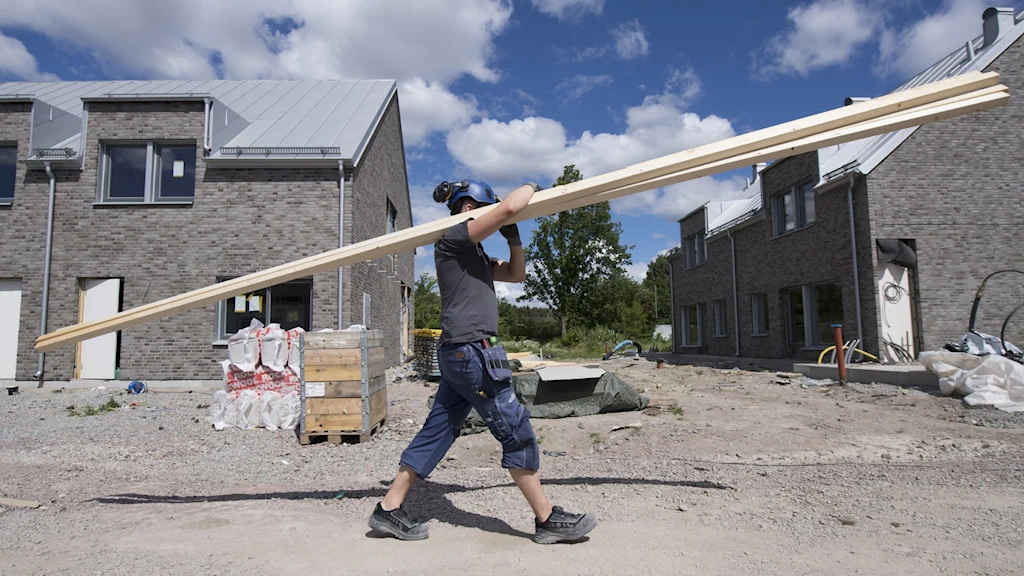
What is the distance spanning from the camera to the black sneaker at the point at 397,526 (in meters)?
3.10

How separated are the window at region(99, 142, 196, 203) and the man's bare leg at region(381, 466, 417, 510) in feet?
39.1

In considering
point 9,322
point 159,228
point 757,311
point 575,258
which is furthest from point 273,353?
point 575,258

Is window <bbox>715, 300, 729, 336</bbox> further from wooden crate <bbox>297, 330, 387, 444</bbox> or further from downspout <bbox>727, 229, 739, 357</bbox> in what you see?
wooden crate <bbox>297, 330, 387, 444</bbox>

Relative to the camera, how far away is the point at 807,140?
3523 mm

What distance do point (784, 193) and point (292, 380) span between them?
47.3ft

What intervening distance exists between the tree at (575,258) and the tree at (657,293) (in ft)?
32.3

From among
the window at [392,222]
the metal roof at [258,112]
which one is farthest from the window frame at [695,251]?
the metal roof at [258,112]

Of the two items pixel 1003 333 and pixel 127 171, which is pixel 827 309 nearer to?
pixel 1003 333

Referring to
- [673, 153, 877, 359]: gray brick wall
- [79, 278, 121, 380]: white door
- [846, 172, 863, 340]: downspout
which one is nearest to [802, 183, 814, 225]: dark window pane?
[673, 153, 877, 359]: gray brick wall

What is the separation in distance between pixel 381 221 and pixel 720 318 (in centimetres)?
1283

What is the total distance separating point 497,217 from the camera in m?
3.06

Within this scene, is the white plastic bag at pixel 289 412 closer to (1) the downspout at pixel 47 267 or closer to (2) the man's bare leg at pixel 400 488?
(2) the man's bare leg at pixel 400 488

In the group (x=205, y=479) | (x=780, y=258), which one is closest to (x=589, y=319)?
(x=780, y=258)

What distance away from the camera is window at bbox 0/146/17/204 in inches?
526
